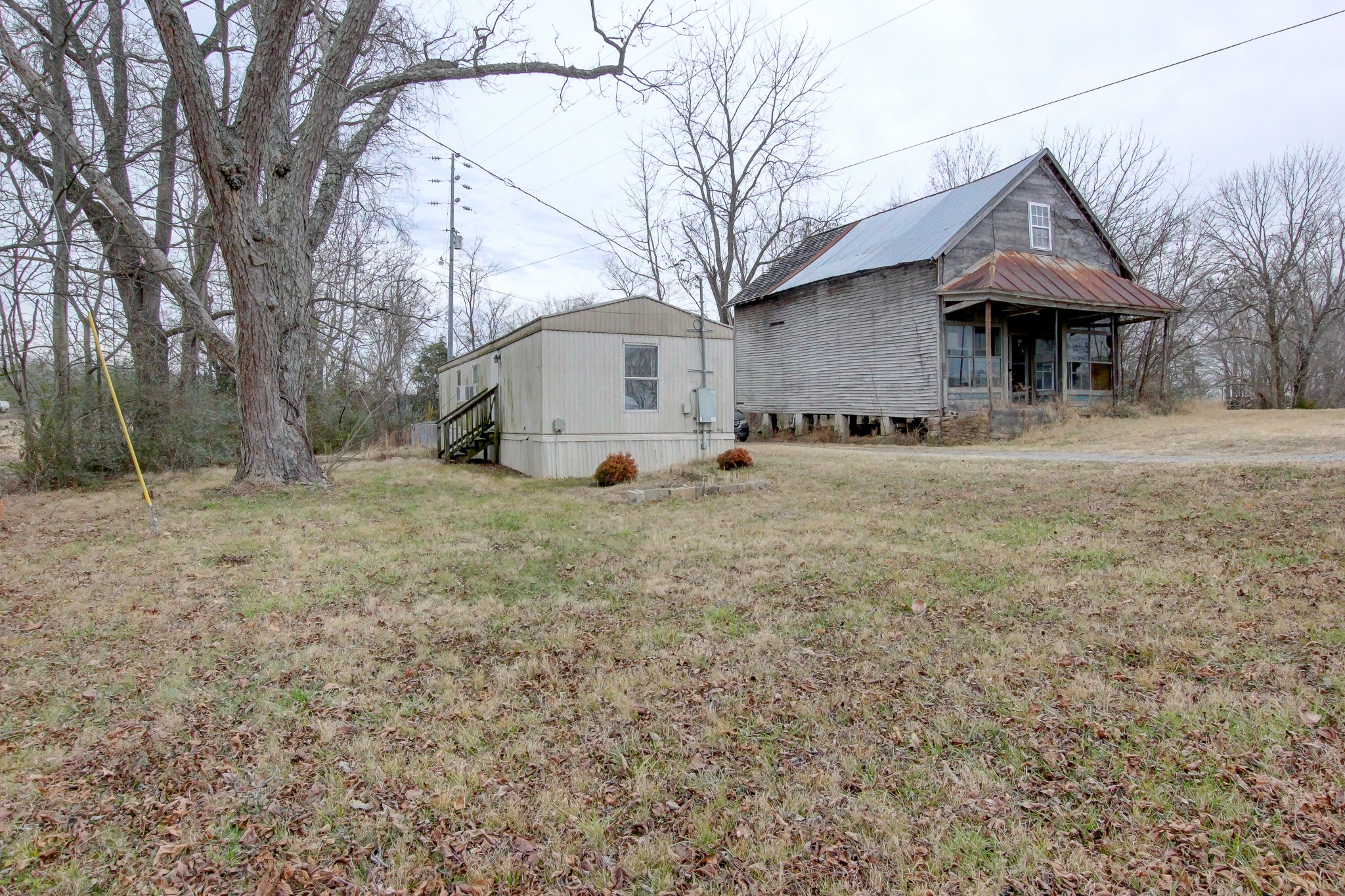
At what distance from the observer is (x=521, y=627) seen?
4.57 metres

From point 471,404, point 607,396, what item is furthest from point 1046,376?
point 471,404

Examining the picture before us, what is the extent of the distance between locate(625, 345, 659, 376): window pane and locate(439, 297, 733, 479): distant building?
0.01m

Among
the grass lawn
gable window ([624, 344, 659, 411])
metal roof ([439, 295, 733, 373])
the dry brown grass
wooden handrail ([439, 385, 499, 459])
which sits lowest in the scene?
the grass lawn

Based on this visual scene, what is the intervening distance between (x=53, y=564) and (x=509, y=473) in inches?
293

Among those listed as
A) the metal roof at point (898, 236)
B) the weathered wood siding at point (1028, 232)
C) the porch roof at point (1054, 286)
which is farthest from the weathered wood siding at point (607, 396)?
the weathered wood siding at point (1028, 232)

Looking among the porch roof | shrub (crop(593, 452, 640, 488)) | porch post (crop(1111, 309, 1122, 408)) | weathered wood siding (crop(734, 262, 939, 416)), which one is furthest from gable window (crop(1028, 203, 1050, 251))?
shrub (crop(593, 452, 640, 488))

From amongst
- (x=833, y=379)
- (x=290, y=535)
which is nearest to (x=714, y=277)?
(x=833, y=379)

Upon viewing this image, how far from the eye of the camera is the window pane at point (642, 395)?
494 inches

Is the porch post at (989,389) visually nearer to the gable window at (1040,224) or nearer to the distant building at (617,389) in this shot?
the gable window at (1040,224)

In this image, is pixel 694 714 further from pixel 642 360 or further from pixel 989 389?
pixel 989 389

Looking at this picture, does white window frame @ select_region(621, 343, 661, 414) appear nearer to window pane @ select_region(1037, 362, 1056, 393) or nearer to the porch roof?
the porch roof

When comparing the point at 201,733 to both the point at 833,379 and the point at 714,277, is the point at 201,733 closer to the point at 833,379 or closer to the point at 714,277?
the point at 833,379

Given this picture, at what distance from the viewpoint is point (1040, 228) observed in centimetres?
1889

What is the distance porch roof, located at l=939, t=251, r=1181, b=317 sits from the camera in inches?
646
